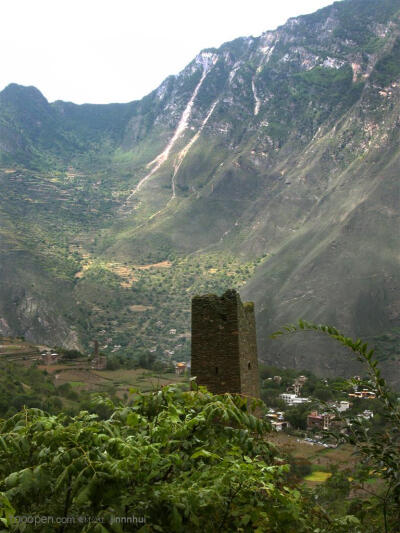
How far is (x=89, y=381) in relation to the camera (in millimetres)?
54938

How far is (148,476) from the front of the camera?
4.76m

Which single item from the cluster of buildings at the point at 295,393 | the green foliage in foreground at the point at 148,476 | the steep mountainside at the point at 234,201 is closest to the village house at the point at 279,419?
the cluster of buildings at the point at 295,393

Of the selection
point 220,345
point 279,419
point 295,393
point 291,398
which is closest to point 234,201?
point 295,393

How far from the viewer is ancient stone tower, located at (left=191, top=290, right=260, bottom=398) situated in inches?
467

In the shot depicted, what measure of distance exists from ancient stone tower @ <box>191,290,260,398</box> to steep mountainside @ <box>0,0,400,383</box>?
144 feet

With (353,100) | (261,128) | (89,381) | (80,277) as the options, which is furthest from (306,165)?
(89,381)

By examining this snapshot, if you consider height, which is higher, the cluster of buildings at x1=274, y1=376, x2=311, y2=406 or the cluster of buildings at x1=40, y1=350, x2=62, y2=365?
the cluster of buildings at x1=40, y1=350, x2=62, y2=365

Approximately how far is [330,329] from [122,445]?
2.08 metres

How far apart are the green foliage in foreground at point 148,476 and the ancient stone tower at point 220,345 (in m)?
6.02

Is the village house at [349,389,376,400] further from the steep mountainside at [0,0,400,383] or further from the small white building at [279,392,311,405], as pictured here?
the steep mountainside at [0,0,400,383]

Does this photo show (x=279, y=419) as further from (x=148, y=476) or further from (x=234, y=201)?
(x=234, y=201)

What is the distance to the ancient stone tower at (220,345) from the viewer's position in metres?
11.9

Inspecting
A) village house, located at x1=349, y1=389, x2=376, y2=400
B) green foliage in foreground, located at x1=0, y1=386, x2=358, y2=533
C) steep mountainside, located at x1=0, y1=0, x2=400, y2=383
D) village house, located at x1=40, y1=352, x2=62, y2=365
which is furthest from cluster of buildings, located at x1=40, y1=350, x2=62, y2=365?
green foliage in foreground, located at x1=0, y1=386, x2=358, y2=533

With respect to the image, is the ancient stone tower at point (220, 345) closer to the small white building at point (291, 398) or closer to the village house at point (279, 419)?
the village house at point (279, 419)
